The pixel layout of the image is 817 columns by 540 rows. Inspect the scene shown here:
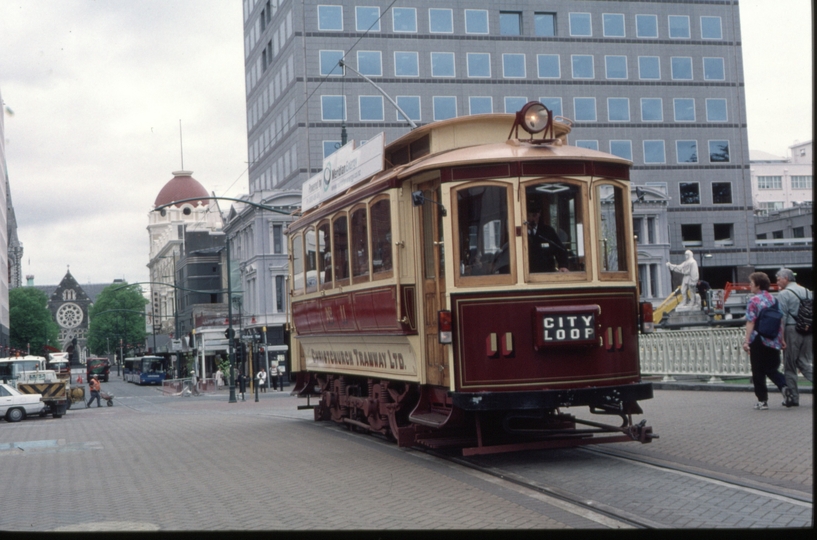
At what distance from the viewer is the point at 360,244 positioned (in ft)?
41.8

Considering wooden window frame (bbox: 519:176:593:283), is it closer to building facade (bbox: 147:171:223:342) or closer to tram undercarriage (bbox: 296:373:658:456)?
tram undercarriage (bbox: 296:373:658:456)

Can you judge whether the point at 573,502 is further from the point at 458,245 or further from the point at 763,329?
the point at 763,329

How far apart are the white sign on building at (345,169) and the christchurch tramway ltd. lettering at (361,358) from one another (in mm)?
2221

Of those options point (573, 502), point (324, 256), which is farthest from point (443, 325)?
point (324, 256)

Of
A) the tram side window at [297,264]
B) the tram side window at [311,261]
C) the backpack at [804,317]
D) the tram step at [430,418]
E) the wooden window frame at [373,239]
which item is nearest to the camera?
A: the tram step at [430,418]

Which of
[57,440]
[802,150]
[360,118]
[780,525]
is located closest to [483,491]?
[780,525]

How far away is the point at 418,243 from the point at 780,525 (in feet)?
17.6

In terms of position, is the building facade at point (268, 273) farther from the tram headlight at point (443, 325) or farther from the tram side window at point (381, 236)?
the tram headlight at point (443, 325)

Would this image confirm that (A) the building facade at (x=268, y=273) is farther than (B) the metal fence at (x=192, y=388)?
Yes

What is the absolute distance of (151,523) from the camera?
26.8 feet

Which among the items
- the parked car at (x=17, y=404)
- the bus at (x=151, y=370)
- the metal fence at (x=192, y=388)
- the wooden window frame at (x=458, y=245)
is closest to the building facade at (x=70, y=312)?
the bus at (x=151, y=370)

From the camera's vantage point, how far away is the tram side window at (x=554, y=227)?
1037 centimetres

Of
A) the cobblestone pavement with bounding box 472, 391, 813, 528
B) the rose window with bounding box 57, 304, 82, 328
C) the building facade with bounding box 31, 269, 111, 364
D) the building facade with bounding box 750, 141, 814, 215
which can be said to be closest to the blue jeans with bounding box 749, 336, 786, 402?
the cobblestone pavement with bounding box 472, 391, 813, 528

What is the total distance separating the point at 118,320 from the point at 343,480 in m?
119
